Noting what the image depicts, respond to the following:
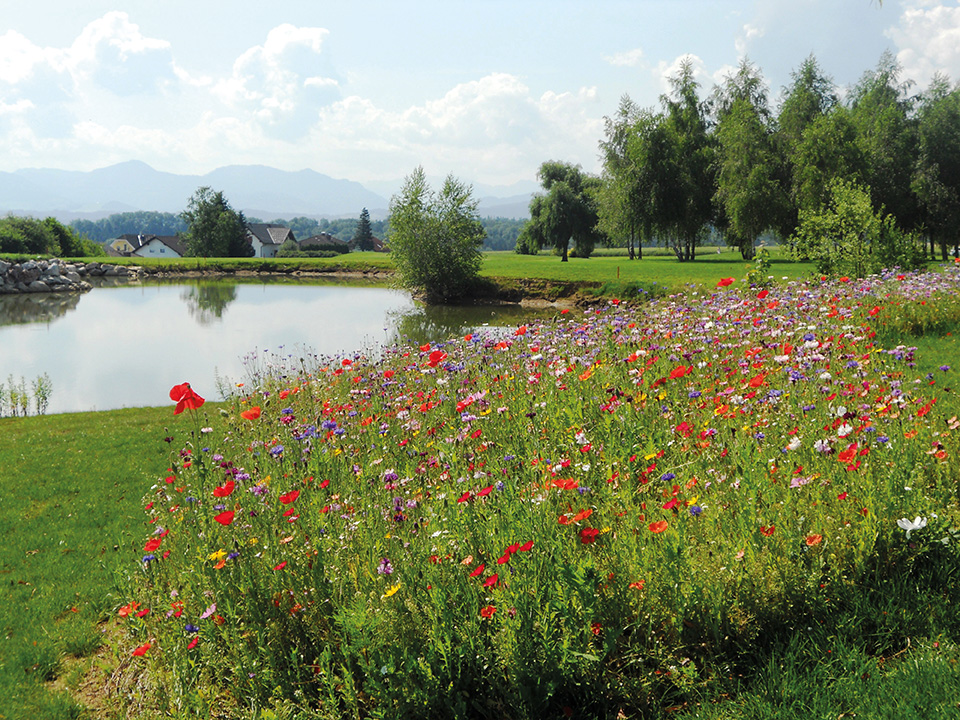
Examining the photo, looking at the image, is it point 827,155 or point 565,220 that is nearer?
point 827,155

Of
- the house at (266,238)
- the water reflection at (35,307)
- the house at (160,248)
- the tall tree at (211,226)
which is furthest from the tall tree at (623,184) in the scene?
the house at (160,248)

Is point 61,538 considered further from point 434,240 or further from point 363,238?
point 363,238

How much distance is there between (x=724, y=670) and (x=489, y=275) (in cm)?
3773

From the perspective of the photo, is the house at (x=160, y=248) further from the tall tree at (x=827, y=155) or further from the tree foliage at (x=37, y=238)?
the tall tree at (x=827, y=155)

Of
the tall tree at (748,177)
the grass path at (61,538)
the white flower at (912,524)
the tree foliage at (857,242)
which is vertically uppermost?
the tall tree at (748,177)

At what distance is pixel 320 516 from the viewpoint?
3.66 meters

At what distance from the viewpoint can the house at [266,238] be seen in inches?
Result: 4373

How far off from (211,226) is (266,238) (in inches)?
1321

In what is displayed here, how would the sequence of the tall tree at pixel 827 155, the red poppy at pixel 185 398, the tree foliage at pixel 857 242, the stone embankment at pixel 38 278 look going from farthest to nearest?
1. the stone embankment at pixel 38 278
2. the tall tree at pixel 827 155
3. the tree foliage at pixel 857 242
4. the red poppy at pixel 185 398

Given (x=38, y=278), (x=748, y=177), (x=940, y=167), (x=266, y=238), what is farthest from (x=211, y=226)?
(x=940, y=167)

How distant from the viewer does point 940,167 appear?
3997cm

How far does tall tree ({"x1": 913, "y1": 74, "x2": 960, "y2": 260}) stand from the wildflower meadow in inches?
1684

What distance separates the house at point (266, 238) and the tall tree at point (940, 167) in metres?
93.1

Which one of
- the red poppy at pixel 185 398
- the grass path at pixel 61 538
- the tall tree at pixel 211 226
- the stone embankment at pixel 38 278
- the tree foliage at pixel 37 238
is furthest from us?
the tall tree at pixel 211 226
